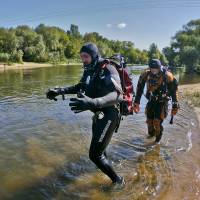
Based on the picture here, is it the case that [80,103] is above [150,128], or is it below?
above

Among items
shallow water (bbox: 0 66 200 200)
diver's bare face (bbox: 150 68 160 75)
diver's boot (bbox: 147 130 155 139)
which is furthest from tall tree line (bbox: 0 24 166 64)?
diver's bare face (bbox: 150 68 160 75)

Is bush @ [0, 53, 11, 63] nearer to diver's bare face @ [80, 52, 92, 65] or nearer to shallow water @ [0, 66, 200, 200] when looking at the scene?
shallow water @ [0, 66, 200, 200]

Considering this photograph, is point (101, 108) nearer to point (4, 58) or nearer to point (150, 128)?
point (150, 128)

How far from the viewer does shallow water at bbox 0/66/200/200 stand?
5.23m

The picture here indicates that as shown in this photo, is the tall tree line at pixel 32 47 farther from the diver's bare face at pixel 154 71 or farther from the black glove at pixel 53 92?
the black glove at pixel 53 92

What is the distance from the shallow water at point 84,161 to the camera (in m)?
5.23

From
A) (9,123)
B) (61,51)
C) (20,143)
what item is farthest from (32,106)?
(61,51)

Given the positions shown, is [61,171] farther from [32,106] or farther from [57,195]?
[32,106]

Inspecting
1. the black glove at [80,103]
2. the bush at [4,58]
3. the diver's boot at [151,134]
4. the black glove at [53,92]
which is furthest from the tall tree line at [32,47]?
the black glove at [80,103]

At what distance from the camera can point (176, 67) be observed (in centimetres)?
5775

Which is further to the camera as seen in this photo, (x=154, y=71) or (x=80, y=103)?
(x=154, y=71)

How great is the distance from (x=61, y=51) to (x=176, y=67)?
1587 inches

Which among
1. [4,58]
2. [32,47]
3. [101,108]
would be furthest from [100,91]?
[32,47]

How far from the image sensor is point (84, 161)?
657 cm
